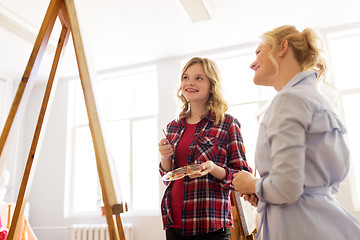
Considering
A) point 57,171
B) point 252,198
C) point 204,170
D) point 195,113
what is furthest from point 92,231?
point 252,198

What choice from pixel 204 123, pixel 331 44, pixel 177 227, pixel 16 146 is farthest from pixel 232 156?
pixel 16 146

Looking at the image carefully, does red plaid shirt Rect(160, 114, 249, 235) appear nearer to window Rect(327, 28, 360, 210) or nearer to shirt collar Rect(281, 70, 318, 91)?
shirt collar Rect(281, 70, 318, 91)

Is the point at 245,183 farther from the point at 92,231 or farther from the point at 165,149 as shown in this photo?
the point at 92,231

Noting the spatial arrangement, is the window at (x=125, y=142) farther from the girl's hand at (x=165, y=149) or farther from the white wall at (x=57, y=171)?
the girl's hand at (x=165, y=149)

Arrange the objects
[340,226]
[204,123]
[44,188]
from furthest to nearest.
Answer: [44,188] < [204,123] < [340,226]

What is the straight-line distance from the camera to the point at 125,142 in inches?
200

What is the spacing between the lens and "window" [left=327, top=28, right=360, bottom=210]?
3931 mm

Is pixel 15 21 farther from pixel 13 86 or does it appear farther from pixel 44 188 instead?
pixel 44 188

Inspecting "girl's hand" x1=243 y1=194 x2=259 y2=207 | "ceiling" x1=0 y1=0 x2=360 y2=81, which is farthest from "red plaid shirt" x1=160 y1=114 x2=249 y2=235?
"ceiling" x1=0 y1=0 x2=360 y2=81

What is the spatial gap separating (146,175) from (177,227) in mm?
3461

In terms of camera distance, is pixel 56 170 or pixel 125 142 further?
pixel 56 170

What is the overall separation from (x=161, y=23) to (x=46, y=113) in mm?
2851

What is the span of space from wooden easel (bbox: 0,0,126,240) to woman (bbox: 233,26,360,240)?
1.47 feet

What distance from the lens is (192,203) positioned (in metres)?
1.41
